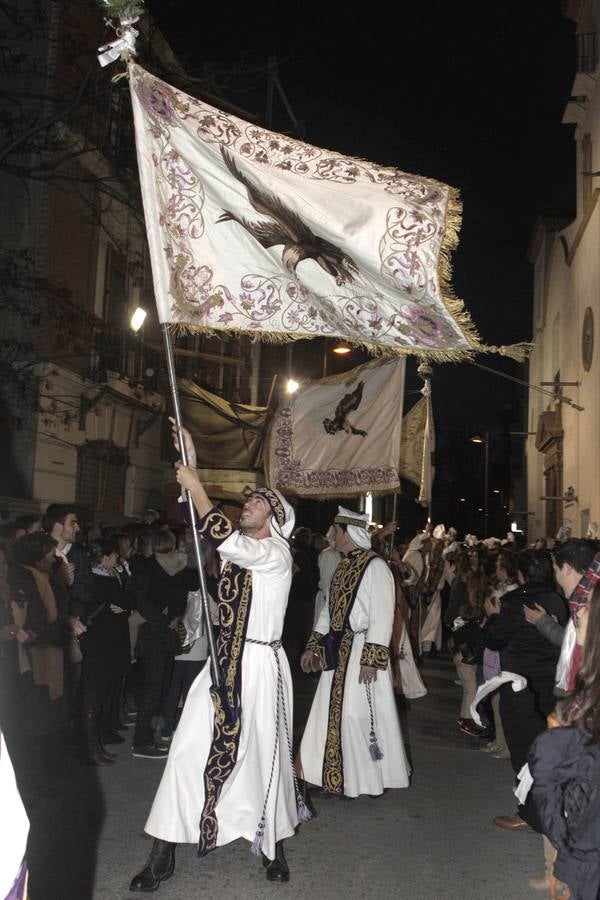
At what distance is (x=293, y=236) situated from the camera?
5574 millimetres

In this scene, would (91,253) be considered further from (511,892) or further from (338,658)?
(511,892)

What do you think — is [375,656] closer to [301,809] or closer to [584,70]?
[301,809]

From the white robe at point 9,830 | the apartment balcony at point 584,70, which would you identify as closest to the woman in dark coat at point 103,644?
the white robe at point 9,830

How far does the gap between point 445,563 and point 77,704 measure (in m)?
10.6

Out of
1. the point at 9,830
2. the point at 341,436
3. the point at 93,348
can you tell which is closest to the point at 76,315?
the point at 93,348

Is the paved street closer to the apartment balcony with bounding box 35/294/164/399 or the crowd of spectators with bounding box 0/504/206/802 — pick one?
the crowd of spectators with bounding box 0/504/206/802

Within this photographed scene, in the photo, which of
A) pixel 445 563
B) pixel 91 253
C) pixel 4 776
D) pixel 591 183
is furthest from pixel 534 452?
pixel 4 776

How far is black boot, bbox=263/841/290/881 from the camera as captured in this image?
5297 mm

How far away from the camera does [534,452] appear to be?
116ft

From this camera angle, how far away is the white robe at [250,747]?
5.14 metres

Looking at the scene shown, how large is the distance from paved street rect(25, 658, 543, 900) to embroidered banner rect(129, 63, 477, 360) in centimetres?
273

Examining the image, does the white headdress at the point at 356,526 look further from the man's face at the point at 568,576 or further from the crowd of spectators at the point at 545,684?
the man's face at the point at 568,576

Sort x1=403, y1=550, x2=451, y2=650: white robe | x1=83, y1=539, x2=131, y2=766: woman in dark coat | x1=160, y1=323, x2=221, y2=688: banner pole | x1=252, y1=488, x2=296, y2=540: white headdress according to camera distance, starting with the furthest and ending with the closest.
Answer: x1=403, y1=550, x2=451, y2=650: white robe, x1=83, y1=539, x2=131, y2=766: woman in dark coat, x1=252, y1=488, x2=296, y2=540: white headdress, x1=160, y1=323, x2=221, y2=688: banner pole

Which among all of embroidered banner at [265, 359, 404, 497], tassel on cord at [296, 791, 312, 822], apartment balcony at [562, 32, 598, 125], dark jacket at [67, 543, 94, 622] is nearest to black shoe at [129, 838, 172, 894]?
tassel on cord at [296, 791, 312, 822]
